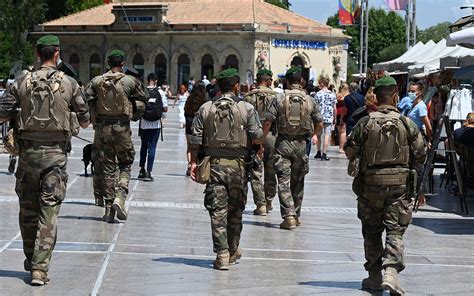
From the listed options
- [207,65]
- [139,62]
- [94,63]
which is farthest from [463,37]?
[94,63]

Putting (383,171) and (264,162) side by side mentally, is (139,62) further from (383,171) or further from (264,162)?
(383,171)

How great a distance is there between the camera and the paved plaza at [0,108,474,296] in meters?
9.45

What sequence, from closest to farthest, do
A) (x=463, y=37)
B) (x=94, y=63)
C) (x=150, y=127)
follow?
(x=463, y=37) → (x=150, y=127) → (x=94, y=63)

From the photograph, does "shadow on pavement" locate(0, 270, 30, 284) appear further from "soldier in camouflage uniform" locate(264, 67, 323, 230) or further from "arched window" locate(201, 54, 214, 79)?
"arched window" locate(201, 54, 214, 79)

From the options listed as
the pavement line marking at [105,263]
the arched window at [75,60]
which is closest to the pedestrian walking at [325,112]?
the pavement line marking at [105,263]

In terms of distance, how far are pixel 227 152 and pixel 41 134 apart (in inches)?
72.1

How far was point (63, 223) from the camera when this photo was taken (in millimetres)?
13055

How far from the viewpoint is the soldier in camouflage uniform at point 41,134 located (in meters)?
9.41

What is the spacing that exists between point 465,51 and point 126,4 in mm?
63194

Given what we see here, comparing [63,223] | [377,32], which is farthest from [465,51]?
[377,32]

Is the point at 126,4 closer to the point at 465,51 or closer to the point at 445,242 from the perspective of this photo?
the point at 465,51

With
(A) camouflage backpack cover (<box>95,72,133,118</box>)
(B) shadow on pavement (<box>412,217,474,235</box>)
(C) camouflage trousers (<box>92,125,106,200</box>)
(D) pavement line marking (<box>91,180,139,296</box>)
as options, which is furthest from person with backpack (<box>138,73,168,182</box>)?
(D) pavement line marking (<box>91,180,139,296</box>)

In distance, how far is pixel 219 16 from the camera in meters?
79.6

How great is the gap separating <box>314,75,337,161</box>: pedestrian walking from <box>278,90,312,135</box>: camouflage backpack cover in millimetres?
12055
